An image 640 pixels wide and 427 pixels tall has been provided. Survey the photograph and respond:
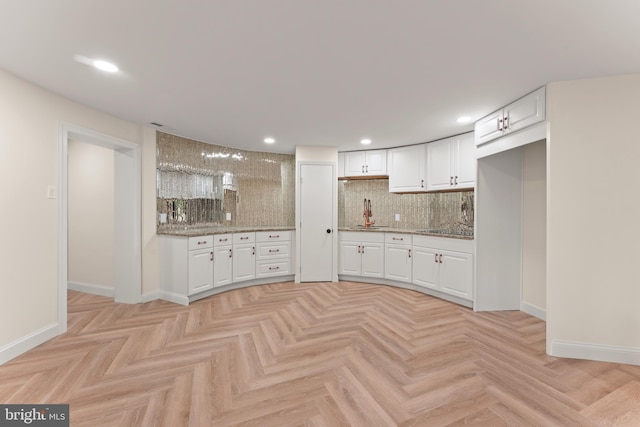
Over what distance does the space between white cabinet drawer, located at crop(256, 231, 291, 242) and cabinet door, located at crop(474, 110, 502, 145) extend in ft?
10.1

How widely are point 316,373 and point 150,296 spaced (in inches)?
111

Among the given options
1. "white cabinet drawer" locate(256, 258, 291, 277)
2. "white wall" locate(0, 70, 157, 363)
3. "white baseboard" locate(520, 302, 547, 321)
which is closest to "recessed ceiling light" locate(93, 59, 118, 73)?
"white wall" locate(0, 70, 157, 363)

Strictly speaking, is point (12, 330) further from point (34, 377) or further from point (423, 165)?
point (423, 165)

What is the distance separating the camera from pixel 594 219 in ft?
7.70

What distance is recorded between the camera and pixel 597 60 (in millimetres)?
2062

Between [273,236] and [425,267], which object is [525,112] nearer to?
[425,267]

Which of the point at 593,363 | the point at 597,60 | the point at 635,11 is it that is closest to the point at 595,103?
the point at 597,60

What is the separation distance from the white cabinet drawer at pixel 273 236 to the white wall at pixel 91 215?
204cm

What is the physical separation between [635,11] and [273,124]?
10.2 ft

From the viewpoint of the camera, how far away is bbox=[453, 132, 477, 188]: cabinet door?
3760 millimetres

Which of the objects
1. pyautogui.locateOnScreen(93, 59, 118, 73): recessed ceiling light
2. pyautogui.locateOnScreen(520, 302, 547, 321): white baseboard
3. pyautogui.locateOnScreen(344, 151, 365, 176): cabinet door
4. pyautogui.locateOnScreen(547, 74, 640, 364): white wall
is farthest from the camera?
pyautogui.locateOnScreen(344, 151, 365, 176): cabinet door

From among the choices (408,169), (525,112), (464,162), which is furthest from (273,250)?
(525,112)

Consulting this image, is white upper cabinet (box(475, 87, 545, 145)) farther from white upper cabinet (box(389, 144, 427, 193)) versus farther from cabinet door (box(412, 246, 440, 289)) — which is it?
cabinet door (box(412, 246, 440, 289))

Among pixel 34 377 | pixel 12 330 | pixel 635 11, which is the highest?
pixel 635 11
